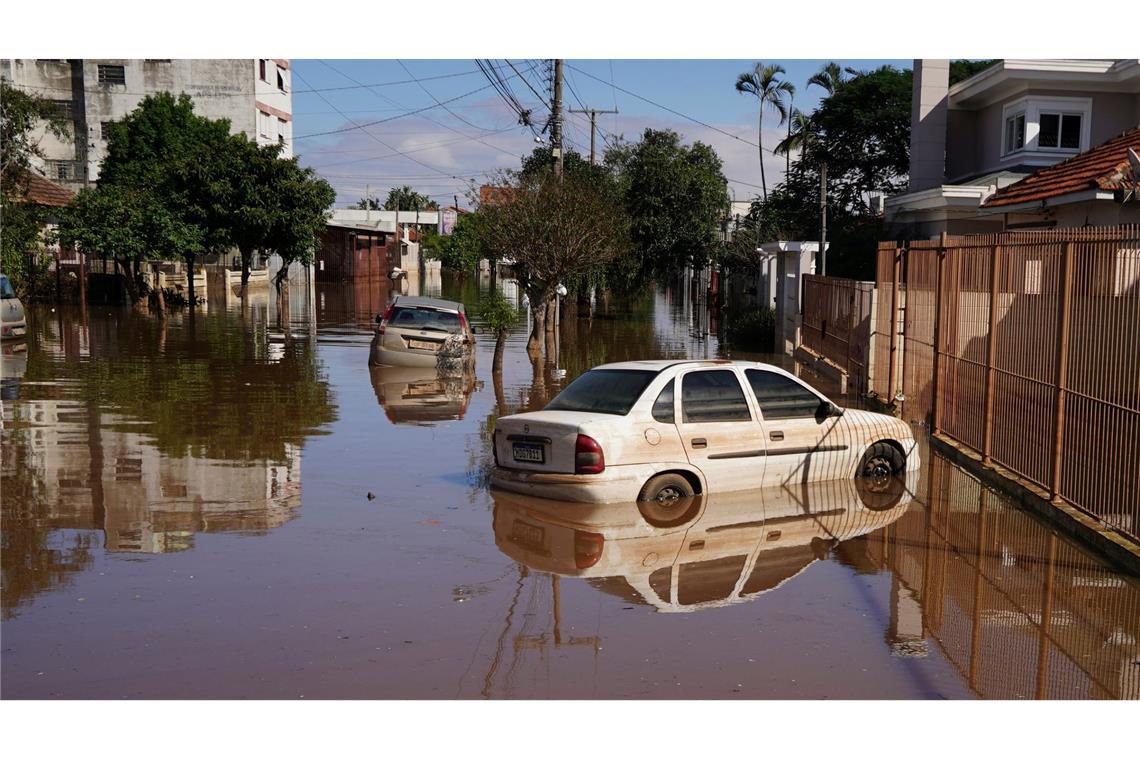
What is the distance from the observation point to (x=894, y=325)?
1736cm

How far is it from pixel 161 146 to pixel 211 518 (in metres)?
49.6

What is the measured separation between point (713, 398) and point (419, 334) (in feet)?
43.0

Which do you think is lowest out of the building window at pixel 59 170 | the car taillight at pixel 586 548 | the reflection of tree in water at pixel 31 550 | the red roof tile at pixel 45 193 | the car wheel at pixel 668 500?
the car taillight at pixel 586 548

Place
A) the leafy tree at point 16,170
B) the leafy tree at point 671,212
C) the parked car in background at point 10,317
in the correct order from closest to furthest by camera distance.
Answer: the parked car in background at point 10,317
the leafy tree at point 16,170
the leafy tree at point 671,212

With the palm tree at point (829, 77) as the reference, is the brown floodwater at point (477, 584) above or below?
below

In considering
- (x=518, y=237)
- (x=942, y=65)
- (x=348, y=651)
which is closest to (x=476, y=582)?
(x=348, y=651)

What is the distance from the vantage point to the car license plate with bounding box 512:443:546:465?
420 inches

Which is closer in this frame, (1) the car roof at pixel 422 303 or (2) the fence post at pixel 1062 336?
(2) the fence post at pixel 1062 336

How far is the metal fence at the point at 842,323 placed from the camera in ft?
63.6

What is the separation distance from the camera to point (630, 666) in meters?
6.58

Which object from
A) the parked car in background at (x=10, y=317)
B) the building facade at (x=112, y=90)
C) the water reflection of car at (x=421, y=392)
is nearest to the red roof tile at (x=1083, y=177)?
the water reflection of car at (x=421, y=392)

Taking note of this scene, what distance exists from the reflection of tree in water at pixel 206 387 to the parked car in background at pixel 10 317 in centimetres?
110

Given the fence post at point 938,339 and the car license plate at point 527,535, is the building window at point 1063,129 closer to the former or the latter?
the fence post at point 938,339

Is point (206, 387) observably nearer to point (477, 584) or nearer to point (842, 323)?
point (842, 323)
